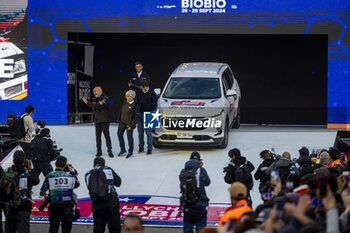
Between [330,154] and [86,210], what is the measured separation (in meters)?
4.82

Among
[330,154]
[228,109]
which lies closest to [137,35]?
[228,109]

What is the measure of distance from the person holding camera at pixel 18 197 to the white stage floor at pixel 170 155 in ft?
14.1

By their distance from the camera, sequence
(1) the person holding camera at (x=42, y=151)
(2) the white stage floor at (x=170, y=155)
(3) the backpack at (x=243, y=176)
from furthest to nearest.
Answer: (2) the white stage floor at (x=170, y=155)
(1) the person holding camera at (x=42, y=151)
(3) the backpack at (x=243, y=176)

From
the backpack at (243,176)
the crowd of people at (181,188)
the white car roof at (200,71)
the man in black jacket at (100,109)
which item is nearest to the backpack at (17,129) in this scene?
the man in black jacket at (100,109)

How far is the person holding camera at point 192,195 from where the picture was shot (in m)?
10.4

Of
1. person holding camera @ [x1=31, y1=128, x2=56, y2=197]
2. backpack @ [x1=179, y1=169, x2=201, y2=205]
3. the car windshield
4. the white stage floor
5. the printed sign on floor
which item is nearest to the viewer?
backpack @ [x1=179, y1=169, x2=201, y2=205]

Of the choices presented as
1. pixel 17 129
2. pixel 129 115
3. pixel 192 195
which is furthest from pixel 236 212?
pixel 129 115

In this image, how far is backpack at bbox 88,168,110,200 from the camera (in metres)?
9.94

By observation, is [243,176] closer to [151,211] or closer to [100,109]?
[151,211]

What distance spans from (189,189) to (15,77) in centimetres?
1166

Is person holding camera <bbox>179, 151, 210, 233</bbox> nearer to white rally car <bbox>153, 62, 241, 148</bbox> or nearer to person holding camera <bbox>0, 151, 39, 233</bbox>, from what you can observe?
person holding camera <bbox>0, 151, 39, 233</bbox>

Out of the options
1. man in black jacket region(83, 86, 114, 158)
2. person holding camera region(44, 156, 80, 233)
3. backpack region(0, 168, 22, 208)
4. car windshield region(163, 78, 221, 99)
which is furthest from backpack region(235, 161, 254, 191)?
car windshield region(163, 78, 221, 99)

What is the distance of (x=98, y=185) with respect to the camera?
392 inches

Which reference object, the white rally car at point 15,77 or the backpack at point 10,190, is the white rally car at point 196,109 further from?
the backpack at point 10,190
